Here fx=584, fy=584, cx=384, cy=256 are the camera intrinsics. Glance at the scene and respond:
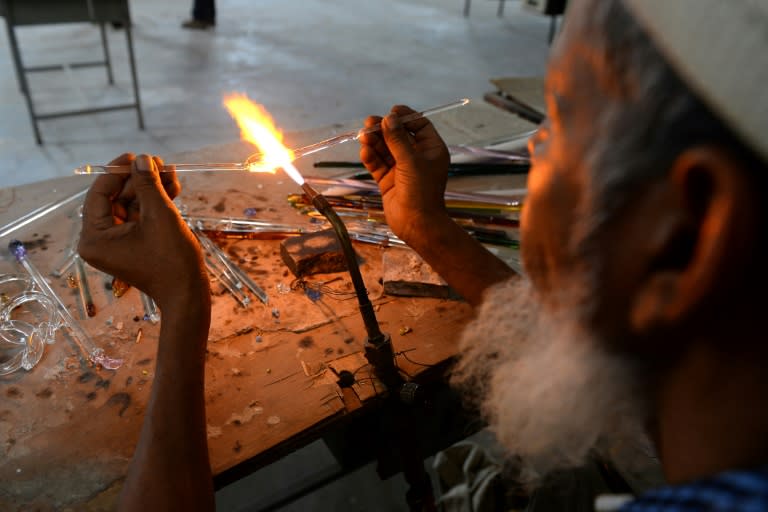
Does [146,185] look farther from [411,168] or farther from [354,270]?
[411,168]

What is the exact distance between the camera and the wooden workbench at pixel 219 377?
1.01 m

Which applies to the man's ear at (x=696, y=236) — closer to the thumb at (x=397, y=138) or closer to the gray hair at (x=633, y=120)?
the gray hair at (x=633, y=120)

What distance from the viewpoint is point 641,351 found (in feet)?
2.34

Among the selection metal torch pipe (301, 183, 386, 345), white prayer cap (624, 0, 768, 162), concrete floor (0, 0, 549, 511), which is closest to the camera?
white prayer cap (624, 0, 768, 162)

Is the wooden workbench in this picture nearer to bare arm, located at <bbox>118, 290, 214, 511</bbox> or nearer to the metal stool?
bare arm, located at <bbox>118, 290, 214, 511</bbox>

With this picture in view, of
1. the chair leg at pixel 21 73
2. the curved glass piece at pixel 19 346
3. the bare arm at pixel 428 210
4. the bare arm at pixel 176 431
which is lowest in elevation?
the chair leg at pixel 21 73

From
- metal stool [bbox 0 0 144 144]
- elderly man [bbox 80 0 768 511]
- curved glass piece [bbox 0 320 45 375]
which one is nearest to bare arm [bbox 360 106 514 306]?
elderly man [bbox 80 0 768 511]

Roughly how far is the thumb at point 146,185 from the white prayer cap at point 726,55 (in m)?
0.94

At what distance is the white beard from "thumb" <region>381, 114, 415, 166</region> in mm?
377

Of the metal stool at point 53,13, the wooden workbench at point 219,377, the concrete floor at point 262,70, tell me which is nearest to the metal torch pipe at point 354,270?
the wooden workbench at point 219,377

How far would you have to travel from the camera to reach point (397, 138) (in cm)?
136

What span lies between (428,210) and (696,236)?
0.81 meters

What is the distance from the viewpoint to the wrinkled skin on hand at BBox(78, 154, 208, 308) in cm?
114

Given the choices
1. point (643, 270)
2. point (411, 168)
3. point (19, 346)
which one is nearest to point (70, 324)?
point (19, 346)
